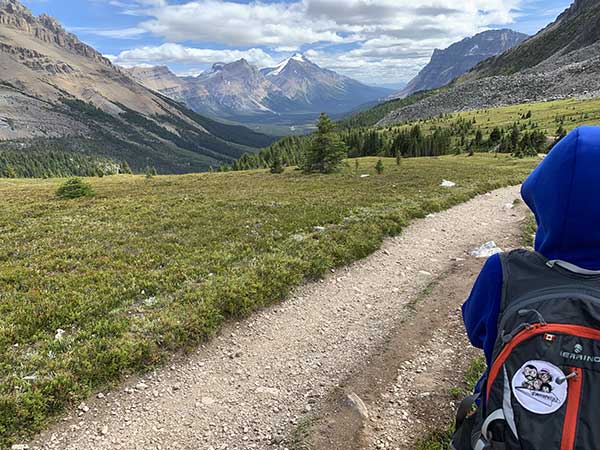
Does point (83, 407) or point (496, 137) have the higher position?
point (496, 137)

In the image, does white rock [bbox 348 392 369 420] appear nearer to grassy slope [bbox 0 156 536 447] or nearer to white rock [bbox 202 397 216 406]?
white rock [bbox 202 397 216 406]

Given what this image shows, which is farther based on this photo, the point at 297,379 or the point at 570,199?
the point at 297,379

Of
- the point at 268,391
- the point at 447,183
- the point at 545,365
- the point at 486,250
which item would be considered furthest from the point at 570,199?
the point at 447,183

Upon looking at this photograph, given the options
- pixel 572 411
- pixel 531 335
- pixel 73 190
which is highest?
pixel 531 335

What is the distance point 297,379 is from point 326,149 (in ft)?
135

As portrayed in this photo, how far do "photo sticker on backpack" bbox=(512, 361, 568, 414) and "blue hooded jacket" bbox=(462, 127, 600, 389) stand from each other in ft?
2.54

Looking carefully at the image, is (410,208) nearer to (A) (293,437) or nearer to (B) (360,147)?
(A) (293,437)

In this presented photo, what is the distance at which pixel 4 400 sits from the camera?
6051 mm

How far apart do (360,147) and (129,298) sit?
97448 mm

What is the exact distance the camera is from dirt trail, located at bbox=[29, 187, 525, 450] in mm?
6066

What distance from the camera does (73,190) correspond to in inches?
1203

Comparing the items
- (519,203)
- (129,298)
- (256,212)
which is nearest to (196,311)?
(129,298)

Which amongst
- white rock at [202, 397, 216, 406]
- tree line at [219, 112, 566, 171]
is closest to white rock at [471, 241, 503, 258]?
white rock at [202, 397, 216, 406]

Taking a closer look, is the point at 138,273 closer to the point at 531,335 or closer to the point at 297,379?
the point at 297,379
